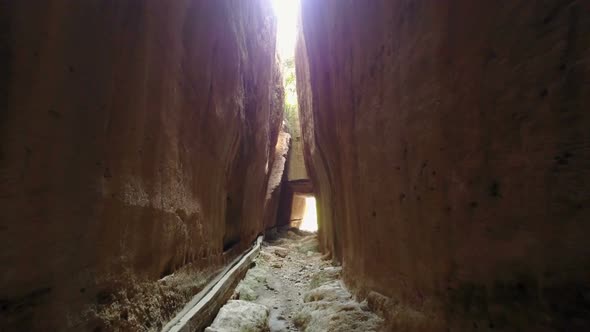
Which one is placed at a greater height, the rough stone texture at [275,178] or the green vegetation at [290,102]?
the green vegetation at [290,102]

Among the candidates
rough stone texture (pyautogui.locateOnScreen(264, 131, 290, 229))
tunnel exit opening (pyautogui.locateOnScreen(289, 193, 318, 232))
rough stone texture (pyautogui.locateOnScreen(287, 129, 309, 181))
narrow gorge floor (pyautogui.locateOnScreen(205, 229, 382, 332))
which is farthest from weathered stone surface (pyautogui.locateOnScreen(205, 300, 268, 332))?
tunnel exit opening (pyautogui.locateOnScreen(289, 193, 318, 232))

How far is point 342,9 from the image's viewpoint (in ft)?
14.1

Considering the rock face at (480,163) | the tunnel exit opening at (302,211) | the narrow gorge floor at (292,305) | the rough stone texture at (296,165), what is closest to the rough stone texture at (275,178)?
the rough stone texture at (296,165)

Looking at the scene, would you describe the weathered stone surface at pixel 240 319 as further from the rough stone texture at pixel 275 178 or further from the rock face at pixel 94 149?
the rough stone texture at pixel 275 178

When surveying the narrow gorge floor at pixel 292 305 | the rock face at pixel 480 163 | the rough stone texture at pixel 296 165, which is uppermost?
the rough stone texture at pixel 296 165

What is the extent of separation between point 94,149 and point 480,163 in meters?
2.44

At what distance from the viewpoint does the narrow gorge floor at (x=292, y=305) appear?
3.28 meters

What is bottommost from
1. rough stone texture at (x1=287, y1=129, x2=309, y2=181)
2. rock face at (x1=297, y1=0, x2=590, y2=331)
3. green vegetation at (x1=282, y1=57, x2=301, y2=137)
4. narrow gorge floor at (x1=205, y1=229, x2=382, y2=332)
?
narrow gorge floor at (x1=205, y1=229, x2=382, y2=332)

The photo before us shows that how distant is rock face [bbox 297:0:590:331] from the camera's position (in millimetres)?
1257

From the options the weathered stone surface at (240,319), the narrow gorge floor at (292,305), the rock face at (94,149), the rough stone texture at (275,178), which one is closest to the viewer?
the rock face at (94,149)

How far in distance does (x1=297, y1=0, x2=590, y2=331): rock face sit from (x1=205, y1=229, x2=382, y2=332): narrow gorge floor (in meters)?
0.51

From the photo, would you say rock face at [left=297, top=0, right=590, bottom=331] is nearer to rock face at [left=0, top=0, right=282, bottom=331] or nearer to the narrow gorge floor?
the narrow gorge floor

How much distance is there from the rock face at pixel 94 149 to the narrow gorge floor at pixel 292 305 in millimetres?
958

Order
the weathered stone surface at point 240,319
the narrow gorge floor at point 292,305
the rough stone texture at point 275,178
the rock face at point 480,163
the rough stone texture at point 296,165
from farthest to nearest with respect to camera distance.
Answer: the rough stone texture at point 296,165 → the rough stone texture at point 275,178 → the weathered stone surface at point 240,319 → the narrow gorge floor at point 292,305 → the rock face at point 480,163
